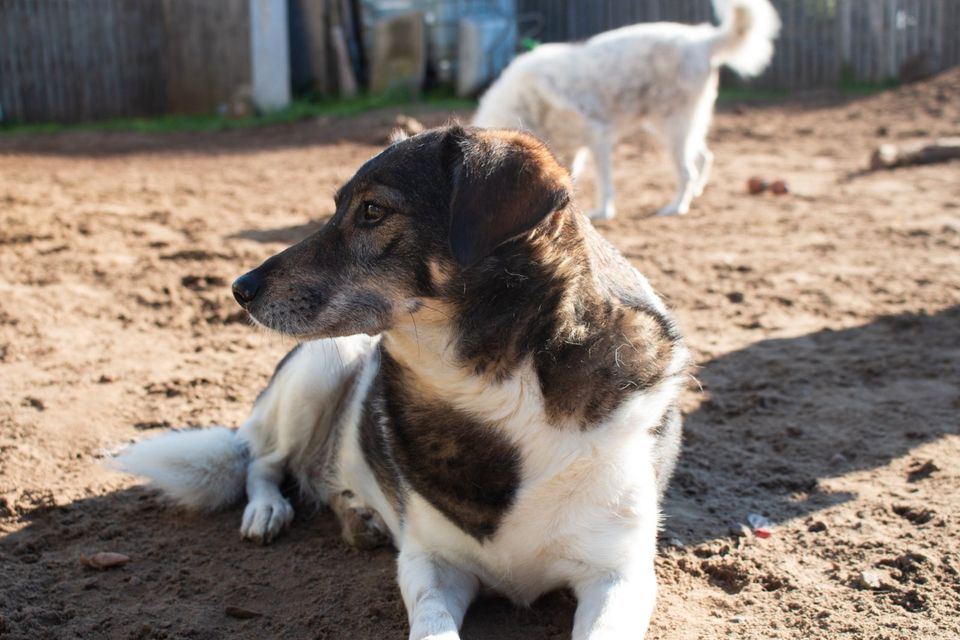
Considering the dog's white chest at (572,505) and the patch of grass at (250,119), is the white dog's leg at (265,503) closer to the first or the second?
the dog's white chest at (572,505)

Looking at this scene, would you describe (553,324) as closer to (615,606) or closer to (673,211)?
(615,606)

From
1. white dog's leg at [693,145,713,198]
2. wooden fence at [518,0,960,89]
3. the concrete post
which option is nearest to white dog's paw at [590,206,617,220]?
white dog's leg at [693,145,713,198]

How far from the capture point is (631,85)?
834 centimetres

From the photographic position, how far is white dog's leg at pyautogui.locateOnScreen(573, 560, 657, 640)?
8.17 ft

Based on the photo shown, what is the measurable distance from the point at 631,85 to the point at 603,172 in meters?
0.85

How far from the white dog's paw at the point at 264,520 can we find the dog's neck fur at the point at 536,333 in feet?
3.27

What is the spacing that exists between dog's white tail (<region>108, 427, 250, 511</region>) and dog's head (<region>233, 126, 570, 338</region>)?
37.0 inches

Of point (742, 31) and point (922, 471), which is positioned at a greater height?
point (742, 31)

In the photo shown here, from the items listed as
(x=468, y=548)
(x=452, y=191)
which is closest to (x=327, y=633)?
(x=468, y=548)

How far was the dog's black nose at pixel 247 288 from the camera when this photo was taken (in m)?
2.77

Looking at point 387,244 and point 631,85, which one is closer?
point 387,244

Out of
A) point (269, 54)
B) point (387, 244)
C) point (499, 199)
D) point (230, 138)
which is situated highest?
point (269, 54)

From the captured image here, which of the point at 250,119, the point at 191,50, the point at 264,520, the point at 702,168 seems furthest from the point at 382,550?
the point at 191,50

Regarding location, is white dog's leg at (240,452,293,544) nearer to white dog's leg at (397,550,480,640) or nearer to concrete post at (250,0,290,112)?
white dog's leg at (397,550,480,640)
